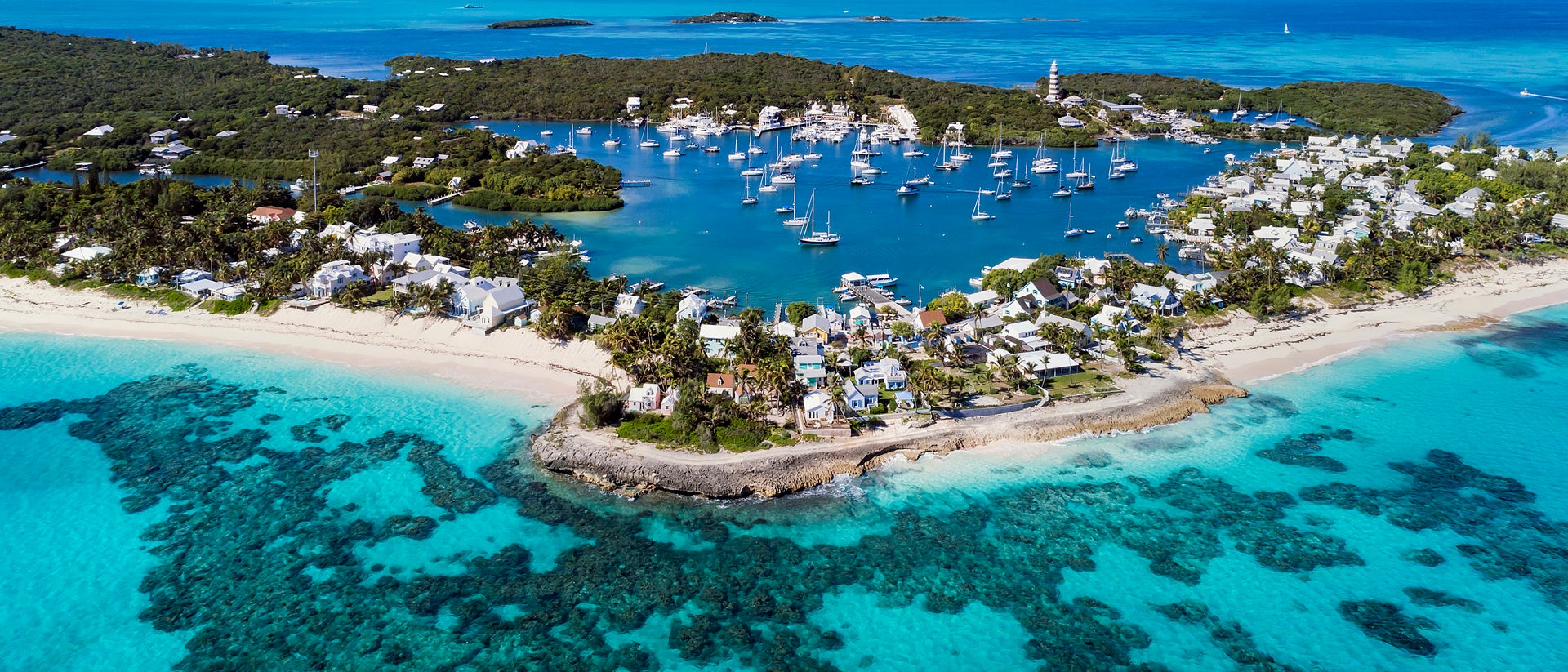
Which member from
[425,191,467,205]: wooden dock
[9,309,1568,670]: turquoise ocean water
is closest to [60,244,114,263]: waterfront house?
[9,309,1568,670]: turquoise ocean water

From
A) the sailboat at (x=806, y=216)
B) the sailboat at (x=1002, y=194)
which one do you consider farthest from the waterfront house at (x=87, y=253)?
the sailboat at (x=1002, y=194)

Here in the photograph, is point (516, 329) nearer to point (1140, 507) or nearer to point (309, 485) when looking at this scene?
point (309, 485)

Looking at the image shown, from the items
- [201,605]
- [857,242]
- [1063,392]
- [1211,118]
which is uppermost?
[1211,118]

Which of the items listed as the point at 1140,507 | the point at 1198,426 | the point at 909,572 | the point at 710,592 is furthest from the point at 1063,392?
the point at 710,592

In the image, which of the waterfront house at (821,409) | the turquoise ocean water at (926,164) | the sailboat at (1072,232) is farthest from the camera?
the sailboat at (1072,232)

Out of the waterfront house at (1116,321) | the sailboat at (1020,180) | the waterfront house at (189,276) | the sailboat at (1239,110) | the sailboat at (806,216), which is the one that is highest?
the sailboat at (1239,110)

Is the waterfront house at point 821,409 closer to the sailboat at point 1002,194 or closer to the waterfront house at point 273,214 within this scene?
the waterfront house at point 273,214

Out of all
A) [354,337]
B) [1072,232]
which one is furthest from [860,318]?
[1072,232]
